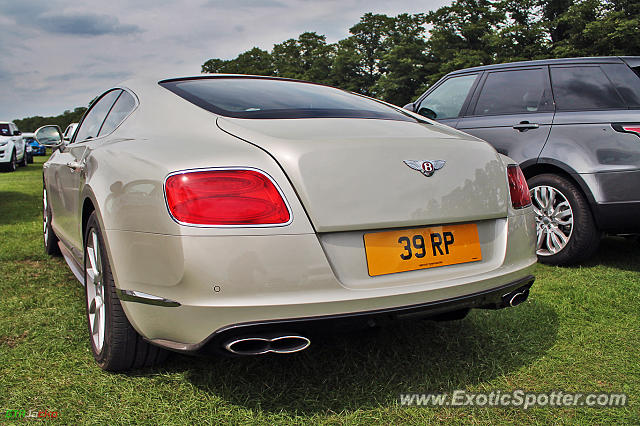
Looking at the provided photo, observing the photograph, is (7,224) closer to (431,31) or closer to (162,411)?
(162,411)

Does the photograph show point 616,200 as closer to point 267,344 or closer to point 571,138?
point 571,138

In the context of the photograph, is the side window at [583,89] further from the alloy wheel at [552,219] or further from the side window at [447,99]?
the side window at [447,99]

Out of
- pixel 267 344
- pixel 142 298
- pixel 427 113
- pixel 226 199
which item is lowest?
pixel 267 344

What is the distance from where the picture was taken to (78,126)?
433 centimetres

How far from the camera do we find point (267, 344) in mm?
1948

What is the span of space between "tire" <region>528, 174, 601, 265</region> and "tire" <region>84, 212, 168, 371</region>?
3.36 metres

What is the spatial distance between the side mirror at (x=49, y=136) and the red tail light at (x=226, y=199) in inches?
124

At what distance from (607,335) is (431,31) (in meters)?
49.9

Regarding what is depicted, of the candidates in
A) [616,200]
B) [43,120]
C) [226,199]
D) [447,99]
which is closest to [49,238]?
[226,199]

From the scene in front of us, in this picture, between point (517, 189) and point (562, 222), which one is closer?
point (517, 189)

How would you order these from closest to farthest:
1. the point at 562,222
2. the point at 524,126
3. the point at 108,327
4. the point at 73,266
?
the point at 108,327, the point at 73,266, the point at 562,222, the point at 524,126

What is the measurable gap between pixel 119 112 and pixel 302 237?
5.48ft

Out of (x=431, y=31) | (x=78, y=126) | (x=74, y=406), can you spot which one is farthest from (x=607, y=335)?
(x=431, y=31)

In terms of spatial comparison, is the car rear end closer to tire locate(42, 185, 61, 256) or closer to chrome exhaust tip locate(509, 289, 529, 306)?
chrome exhaust tip locate(509, 289, 529, 306)
